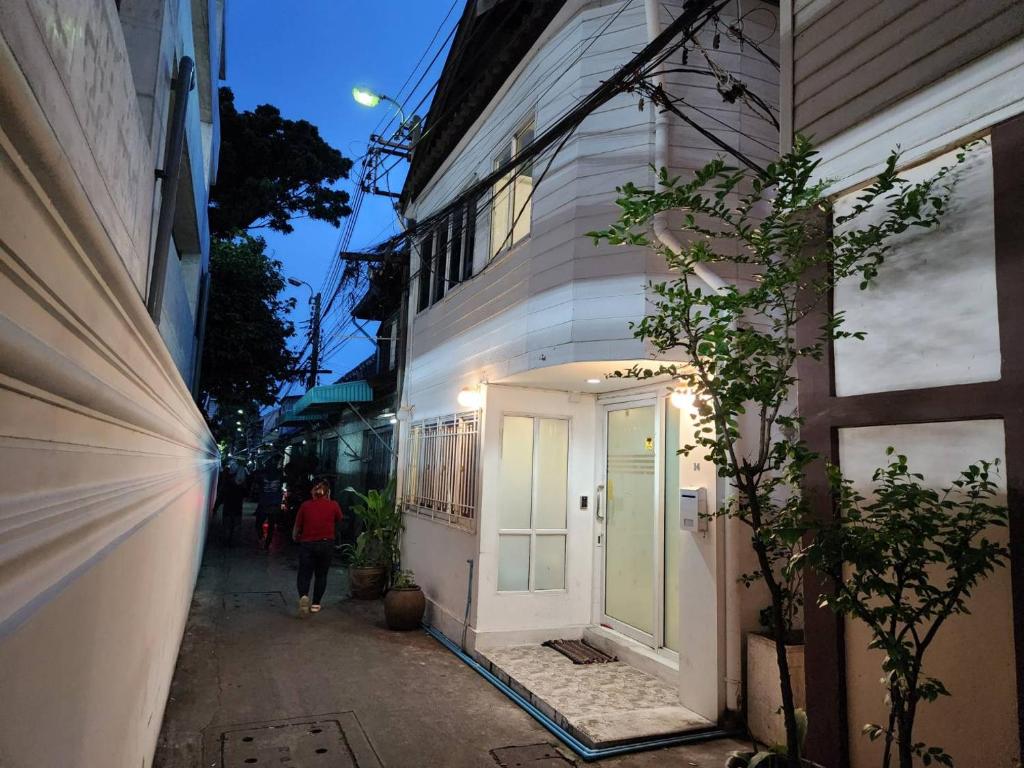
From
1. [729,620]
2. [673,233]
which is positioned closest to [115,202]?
[673,233]

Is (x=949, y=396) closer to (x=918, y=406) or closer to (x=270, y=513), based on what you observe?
(x=918, y=406)

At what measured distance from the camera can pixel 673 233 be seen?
5.73 m

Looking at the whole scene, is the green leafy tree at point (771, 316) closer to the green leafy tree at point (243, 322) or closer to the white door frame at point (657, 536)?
the white door frame at point (657, 536)

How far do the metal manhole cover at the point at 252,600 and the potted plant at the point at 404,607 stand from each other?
204 cm

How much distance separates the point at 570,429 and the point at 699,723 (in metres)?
3.47

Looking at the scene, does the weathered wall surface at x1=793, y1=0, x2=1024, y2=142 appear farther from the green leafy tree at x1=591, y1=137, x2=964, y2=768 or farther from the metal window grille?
the metal window grille

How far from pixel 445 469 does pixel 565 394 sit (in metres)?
2.03

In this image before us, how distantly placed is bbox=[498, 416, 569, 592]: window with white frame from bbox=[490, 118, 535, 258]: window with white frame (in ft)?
7.16

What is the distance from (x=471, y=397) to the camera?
778 cm

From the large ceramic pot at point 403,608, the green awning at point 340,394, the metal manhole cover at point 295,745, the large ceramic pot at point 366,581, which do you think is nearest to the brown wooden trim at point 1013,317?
the metal manhole cover at point 295,745

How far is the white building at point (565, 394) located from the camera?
5.80 m

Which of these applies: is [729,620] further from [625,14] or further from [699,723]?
[625,14]

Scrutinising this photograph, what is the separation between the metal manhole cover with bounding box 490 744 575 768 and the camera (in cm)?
457

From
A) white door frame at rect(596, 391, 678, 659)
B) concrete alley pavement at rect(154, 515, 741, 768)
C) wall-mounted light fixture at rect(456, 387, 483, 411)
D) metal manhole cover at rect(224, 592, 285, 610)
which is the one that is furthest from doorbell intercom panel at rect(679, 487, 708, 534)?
metal manhole cover at rect(224, 592, 285, 610)
